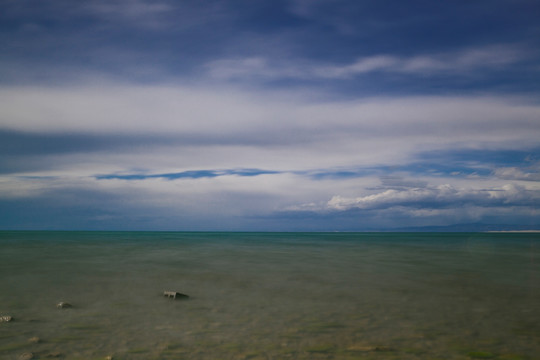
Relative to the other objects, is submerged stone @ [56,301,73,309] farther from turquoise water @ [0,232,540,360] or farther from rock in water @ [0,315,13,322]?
rock in water @ [0,315,13,322]


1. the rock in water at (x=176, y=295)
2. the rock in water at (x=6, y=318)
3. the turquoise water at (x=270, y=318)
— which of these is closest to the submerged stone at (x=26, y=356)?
the turquoise water at (x=270, y=318)

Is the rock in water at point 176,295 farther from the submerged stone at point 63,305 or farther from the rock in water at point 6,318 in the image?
the rock in water at point 6,318

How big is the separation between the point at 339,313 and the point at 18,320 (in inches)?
386

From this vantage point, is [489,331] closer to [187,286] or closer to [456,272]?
[187,286]

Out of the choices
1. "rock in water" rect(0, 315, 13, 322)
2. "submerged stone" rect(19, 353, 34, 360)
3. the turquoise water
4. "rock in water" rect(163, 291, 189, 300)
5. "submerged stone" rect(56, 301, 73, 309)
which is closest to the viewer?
"submerged stone" rect(19, 353, 34, 360)

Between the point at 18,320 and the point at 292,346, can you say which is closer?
the point at 292,346

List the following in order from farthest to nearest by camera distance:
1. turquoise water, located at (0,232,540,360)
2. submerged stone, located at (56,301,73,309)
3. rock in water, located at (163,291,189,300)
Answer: rock in water, located at (163,291,189,300) < submerged stone, located at (56,301,73,309) < turquoise water, located at (0,232,540,360)

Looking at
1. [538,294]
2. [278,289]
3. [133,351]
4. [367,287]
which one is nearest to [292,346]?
[133,351]

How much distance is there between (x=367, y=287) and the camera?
57.5ft

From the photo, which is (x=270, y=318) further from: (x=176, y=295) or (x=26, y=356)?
(x=26, y=356)

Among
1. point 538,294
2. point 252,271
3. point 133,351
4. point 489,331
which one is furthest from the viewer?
point 252,271

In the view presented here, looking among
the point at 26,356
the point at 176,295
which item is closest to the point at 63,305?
the point at 176,295

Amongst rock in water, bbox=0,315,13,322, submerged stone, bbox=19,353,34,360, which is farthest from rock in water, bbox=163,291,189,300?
submerged stone, bbox=19,353,34,360

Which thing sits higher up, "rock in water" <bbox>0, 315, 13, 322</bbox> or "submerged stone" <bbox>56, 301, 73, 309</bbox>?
"rock in water" <bbox>0, 315, 13, 322</bbox>
